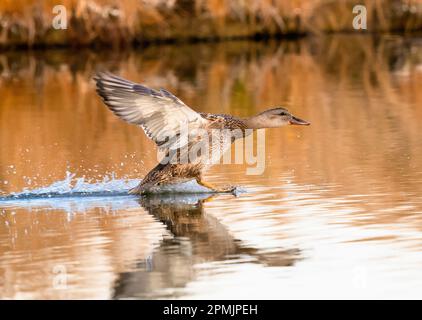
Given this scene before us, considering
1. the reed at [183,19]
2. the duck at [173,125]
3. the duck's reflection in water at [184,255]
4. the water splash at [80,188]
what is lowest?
the duck's reflection in water at [184,255]

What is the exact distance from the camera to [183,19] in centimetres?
3206

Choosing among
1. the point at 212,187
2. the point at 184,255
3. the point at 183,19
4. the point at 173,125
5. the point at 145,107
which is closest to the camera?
the point at 184,255

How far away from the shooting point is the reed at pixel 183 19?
29984 mm

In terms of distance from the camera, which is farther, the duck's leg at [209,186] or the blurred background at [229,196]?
the duck's leg at [209,186]

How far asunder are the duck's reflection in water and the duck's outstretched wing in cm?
76

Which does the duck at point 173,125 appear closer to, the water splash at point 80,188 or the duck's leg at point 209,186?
the duck's leg at point 209,186

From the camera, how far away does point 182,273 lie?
27.4 ft

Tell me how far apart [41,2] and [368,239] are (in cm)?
2111

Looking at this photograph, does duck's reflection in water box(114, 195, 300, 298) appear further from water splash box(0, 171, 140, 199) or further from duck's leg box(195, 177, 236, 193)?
Result: water splash box(0, 171, 140, 199)

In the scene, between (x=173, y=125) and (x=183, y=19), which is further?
(x=183, y=19)

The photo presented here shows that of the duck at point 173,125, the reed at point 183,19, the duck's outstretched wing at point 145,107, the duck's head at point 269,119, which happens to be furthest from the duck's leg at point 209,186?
the reed at point 183,19

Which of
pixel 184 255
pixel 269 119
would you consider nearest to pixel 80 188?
pixel 269 119

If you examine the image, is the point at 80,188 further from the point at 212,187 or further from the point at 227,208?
the point at 227,208

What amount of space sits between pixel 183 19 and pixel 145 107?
69.7 ft
